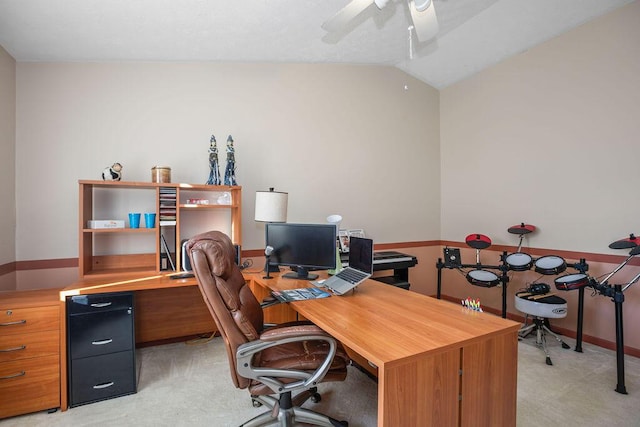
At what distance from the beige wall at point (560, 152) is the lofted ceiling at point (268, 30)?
325mm

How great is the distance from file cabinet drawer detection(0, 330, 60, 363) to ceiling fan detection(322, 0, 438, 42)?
9.08ft

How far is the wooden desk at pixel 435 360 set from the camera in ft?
4.14

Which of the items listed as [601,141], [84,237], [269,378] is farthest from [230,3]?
[601,141]

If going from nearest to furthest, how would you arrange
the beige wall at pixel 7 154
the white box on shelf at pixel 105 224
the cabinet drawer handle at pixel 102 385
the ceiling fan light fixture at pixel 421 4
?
the ceiling fan light fixture at pixel 421 4, the cabinet drawer handle at pixel 102 385, the beige wall at pixel 7 154, the white box on shelf at pixel 105 224

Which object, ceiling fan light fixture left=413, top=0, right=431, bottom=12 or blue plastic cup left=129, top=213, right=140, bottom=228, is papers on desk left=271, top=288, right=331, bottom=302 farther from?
ceiling fan light fixture left=413, top=0, right=431, bottom=12

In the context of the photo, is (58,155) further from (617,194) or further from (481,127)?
(617,194)

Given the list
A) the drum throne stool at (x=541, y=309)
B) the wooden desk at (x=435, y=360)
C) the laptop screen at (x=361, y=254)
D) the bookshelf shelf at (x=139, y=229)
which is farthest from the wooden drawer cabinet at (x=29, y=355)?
the drum throne stool at (x=541, y=309)

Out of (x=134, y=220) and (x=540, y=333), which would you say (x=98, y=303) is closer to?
(x=134, y=220)

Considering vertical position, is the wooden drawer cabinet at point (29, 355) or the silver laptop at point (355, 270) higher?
Answer: the silver laptop at point (355, 270)

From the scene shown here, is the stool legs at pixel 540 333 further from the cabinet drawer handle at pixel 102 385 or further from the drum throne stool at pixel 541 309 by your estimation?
the cabinet drawer handle at pixel 102 385

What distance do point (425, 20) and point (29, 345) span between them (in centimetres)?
341

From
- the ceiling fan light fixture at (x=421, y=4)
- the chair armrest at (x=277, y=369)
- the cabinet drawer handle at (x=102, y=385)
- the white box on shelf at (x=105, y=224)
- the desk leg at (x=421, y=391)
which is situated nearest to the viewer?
the desk leg at (x=421, y=391)

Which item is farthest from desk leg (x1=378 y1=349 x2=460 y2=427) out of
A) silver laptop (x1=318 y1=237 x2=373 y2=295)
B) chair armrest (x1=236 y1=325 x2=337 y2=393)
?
silver laptop (x1=318 y1=237 x2=373 y2=295)

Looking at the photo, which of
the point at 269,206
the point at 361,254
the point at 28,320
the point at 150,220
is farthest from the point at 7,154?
the point at 361,254
